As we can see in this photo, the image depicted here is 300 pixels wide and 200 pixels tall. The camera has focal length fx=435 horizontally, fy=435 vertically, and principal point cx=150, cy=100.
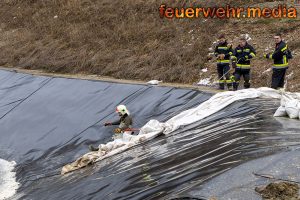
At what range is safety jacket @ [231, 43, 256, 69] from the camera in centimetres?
937

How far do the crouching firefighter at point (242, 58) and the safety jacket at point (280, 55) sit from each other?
53 cm

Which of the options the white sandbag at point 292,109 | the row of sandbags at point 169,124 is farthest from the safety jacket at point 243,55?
the white sandbag at point 292,109

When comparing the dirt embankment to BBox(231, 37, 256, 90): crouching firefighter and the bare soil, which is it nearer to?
BBox(231, 37, 256, 90): crouching firefighter

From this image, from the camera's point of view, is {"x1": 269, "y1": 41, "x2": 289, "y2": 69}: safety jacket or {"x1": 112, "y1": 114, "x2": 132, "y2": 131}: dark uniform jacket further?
{"x1": 269, "y1": 41, "x2": 289, "y2": 69}: safety jacket

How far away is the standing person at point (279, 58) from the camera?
8.80 meters

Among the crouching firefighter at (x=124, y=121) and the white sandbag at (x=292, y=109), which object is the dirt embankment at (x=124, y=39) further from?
the crouching firefighter at (x=124, y=121)

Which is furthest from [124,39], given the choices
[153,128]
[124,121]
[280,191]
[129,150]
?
[280,191]

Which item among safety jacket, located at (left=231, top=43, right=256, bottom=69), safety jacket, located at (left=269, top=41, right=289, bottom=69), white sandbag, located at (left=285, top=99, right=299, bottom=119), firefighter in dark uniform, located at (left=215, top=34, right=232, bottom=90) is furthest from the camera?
firefighter in dark uniform, located at (left=215, top=34, right=232, bottom=90)

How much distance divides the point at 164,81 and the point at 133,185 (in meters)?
7.02

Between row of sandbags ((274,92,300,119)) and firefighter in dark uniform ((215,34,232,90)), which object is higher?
firefighter in dark uniform ((215,34,232,90))

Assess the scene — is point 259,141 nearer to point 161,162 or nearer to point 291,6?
point 161,162

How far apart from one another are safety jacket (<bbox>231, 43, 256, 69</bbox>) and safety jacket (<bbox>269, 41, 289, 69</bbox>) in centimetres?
51

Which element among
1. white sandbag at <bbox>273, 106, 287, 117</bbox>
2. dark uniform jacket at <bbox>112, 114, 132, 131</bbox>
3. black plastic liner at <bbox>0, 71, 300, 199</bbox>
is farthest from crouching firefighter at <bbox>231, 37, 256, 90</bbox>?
dark uniform jacket at <bbox>112, 114, 132, 131</bbox>

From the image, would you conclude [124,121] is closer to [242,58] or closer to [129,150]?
[129,150]
